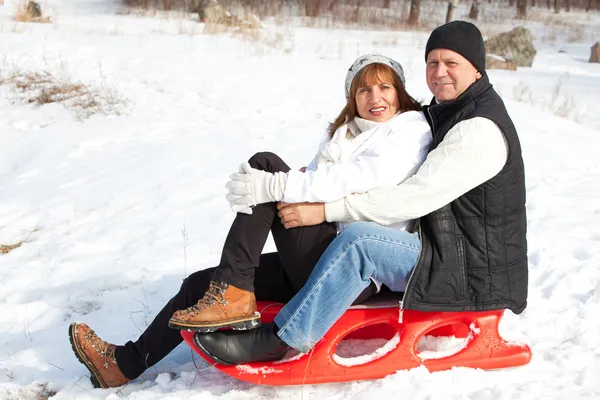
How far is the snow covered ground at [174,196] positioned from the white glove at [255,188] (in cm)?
80

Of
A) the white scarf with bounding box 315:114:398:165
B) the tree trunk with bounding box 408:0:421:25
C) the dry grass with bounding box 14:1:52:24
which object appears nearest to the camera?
the white scarf with bounding box 315:114:398:165

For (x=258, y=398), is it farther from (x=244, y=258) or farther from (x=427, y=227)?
(x=427, y=227)

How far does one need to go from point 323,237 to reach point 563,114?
21.4ft

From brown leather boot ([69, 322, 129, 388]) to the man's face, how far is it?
1872mm

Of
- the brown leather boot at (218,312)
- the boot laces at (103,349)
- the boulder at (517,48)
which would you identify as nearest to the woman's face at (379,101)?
the brown leather boot at (218,312)

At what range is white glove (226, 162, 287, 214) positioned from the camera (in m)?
2.52

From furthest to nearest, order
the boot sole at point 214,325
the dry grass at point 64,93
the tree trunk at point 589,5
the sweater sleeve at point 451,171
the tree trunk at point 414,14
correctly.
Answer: the tree trunk at point 589,5
the tree trunk at point 414,14
the dry grass at point 64,93
the boot sole at point 214,325
the sweater sleeve at point 451,171

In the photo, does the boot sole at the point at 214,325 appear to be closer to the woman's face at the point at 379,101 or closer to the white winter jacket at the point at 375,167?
the white winter jacket at the point at 375,167

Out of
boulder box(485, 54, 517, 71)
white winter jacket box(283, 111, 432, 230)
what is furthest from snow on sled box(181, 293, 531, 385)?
boulder box(485, 54, 517, 71)

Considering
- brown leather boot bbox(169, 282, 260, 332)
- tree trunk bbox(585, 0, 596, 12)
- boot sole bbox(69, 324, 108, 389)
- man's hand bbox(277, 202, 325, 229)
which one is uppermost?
tree trunk bbox(585, 0, 596, 12)

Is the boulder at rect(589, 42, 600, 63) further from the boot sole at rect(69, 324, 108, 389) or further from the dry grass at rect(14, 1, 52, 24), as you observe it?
the boot sole at rect(69, 324, 108, 389)

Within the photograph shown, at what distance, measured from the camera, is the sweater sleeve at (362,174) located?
2508mm

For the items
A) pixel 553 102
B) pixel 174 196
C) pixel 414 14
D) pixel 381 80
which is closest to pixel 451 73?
pixel 381 80

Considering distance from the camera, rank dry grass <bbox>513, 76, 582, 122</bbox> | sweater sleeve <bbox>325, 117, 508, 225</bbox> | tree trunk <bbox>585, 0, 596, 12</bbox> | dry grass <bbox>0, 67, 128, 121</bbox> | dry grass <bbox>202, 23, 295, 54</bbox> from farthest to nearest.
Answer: tree trunk <bbox>585, 0, 596, 12</bbox>
dry grass <bbox>202, 23, 295, 54</bbox>
dry grass <bbox>513, 76, 582, 122</bbox>
dry grass <bbox>0, 67, 128, 121</bbox>
sweater sleeve <bbox>325, 117, 508, 225</bbox>
